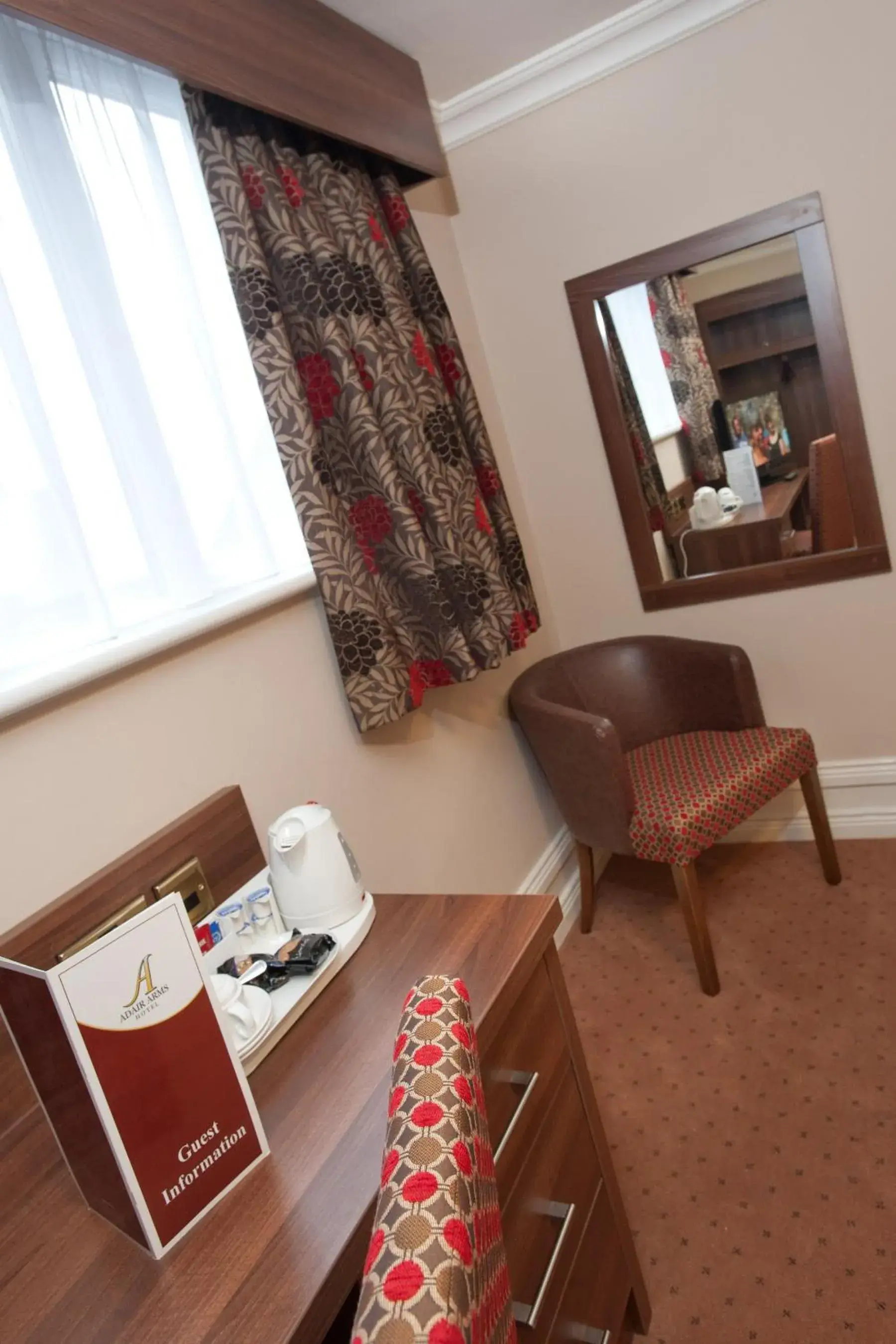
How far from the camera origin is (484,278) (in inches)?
102

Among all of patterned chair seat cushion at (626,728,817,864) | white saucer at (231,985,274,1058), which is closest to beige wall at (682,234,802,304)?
patterned chair seat cushion at (626,728,817,864)

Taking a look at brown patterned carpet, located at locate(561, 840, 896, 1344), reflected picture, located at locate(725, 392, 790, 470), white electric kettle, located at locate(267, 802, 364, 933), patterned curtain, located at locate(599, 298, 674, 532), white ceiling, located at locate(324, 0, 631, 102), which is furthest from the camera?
patterned curtain, located at locate(599, 298, 674, 532)

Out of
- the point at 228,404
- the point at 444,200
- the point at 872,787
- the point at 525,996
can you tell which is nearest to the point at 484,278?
the point at 444,200

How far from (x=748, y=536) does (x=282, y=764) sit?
5.07ft

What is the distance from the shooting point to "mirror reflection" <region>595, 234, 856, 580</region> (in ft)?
7.60

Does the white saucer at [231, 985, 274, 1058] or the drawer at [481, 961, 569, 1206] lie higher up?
the white saucer at [231, 985, 274, 1058]

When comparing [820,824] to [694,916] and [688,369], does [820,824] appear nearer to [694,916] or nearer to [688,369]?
[694,916]

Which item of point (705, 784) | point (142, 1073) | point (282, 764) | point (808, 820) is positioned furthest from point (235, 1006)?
point (808, 820)

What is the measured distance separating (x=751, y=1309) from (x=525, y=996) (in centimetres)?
72

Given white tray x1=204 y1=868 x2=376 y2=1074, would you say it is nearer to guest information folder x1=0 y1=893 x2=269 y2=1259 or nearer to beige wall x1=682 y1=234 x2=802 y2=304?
guest information folder x1=0 y1=893 x2=269 y2=1259

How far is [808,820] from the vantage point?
8.64 feet

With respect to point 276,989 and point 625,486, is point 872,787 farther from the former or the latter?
point 276,989

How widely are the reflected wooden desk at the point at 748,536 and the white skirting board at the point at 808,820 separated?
65 cm

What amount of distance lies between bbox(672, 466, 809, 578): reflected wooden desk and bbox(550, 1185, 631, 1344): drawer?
174 cm
